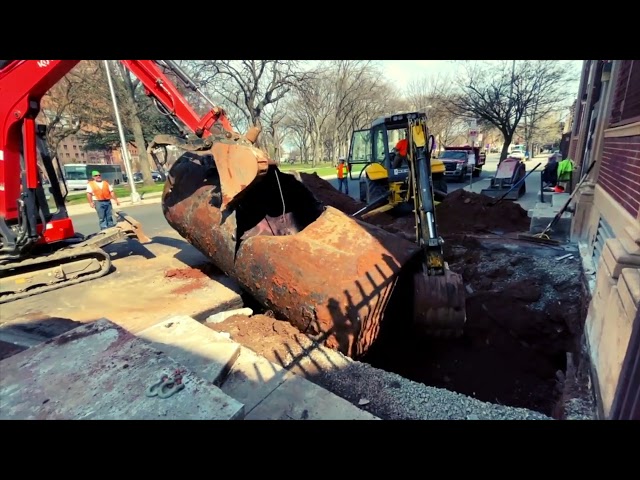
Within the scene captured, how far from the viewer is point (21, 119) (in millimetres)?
5172

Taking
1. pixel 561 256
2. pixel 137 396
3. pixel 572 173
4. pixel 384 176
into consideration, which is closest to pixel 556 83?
pixel 572 173

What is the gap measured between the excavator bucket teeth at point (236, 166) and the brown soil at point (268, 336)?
4.62 ft

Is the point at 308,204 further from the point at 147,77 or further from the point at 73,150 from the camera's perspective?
the point at 73,150

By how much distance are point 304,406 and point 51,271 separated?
18.2ft

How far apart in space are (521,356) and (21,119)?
7.62 metres

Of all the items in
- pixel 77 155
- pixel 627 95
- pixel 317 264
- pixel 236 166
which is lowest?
pixel 317 264

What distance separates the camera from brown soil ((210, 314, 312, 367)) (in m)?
3.27

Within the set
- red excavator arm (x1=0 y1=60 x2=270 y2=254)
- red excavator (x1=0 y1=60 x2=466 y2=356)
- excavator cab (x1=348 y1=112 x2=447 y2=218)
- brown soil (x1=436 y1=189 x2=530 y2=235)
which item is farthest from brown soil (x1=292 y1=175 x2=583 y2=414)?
red excavator arm (x1=0 y1=60 x2=270 y2=254)

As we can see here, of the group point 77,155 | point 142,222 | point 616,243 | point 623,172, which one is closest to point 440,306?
point 616,243

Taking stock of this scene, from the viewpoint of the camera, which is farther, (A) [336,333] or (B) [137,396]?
(A) [336,333]

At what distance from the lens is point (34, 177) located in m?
5.44

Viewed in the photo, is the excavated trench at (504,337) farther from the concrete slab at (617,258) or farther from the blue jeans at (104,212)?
the blue jeans at (104,212)

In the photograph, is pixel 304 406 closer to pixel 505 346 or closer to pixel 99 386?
pixel 99 386

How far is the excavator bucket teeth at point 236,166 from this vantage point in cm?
378
